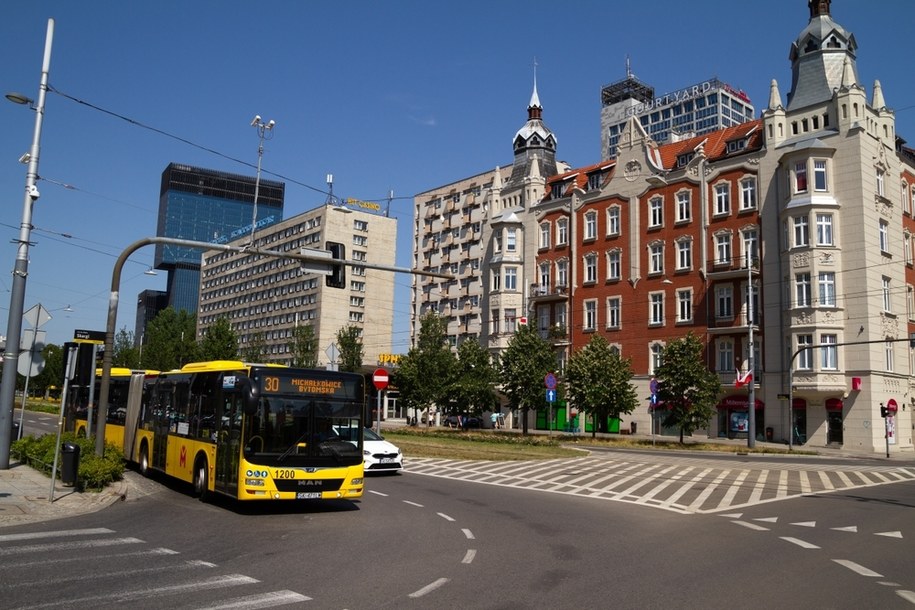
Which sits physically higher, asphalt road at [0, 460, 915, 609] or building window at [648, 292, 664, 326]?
building window at [648, 292, 664, 326]

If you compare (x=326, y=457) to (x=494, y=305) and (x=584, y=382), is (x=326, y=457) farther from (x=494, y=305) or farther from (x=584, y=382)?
(x=494, y=305)

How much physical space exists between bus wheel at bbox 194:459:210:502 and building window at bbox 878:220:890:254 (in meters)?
42.7

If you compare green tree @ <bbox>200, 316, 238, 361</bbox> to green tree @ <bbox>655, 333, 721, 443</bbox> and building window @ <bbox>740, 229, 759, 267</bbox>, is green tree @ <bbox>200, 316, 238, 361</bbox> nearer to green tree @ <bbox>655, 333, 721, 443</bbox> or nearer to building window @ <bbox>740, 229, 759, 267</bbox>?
green tree @ <bbox>655, 333, 721, 443</bbox>

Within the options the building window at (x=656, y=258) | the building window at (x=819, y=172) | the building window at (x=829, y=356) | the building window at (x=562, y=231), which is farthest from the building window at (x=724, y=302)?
the building window at (x=562, y=231)

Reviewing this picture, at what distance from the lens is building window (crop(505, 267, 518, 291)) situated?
2467 inches

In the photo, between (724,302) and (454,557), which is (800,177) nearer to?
(724,302)

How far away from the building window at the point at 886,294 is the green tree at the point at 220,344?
5135 centimetres

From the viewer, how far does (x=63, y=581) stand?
8.00 m

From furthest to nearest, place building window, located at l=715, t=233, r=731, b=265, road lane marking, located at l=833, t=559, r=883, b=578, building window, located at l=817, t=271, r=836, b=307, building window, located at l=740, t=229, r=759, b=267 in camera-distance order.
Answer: building window, located at l=715, t=233, r=731, b=265 → building window, located at l=740, t=229, r=759, b=267 → building window, located at l=817, t=271, r=836, b=307 → road lane marking, located at l=833, t=559, r=883, b=578

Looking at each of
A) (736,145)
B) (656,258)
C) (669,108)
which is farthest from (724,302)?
(669,108)

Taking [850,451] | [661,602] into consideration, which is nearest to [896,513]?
[661,602]

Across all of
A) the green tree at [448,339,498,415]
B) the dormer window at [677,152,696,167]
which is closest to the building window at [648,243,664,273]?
the dormer window at [677,152,696,167]

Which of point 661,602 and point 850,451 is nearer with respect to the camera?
point 661,602

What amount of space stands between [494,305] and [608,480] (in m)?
41.9
